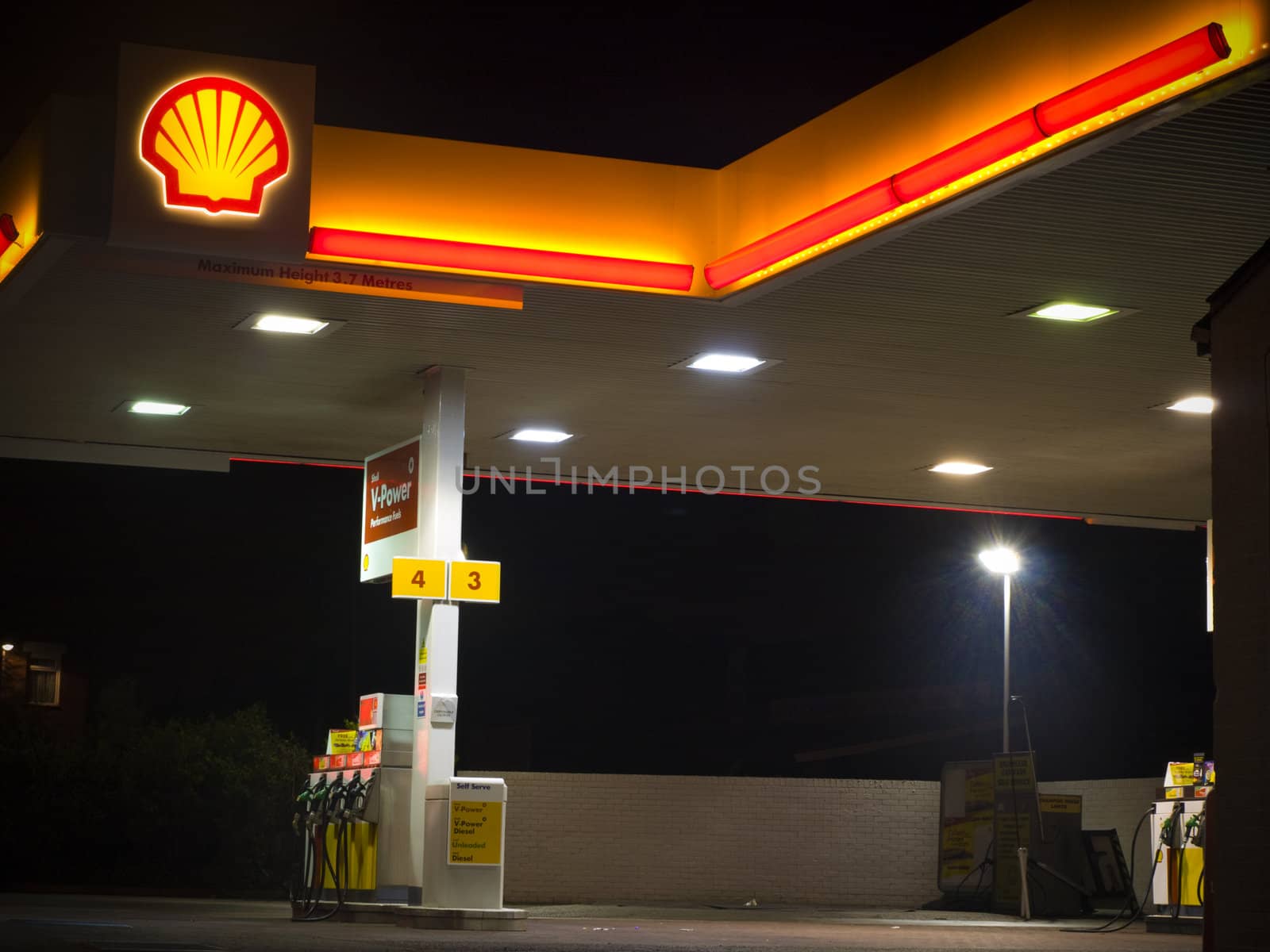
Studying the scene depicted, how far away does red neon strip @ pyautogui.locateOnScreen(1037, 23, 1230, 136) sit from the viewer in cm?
741

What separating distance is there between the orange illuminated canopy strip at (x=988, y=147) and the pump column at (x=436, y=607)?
115 inches

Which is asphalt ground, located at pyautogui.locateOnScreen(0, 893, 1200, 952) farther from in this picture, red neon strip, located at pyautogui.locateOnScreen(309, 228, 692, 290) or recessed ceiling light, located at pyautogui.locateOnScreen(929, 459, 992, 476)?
recessed ceiling light, located at pyautogui.locateOnScreen(929, 459, 992, 476)

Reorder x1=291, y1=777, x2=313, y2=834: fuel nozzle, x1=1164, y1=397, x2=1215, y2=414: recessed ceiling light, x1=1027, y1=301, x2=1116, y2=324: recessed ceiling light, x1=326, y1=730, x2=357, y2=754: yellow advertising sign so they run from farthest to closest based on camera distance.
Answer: x1=326, y1=730, x2=357, y2=754: yellow advertising sign → x1=291, y1=777, x2=313, y2=834: fuel nozzle → x1=1164, y1=397, x2=1215, y2=414: recessed ceiling light → x1=1027, y1=301, x2=1116, y2=324: recessed ceiling light

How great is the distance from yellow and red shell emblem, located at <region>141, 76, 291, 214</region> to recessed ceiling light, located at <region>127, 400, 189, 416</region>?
5436mm

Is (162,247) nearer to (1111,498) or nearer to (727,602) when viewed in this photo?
(1111,498)

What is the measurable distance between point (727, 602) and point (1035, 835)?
17.7m

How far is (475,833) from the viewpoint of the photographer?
12.5 metres

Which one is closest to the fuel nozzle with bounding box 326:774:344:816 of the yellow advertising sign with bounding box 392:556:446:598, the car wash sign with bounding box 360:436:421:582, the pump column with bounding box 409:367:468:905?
the pump column with bounding box 409:367:468:905

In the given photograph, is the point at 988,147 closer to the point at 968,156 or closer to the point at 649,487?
the point at 968,156

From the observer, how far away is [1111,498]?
18.6 metres

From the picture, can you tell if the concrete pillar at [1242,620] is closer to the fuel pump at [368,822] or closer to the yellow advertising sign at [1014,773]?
the fuel pump at [368,822]

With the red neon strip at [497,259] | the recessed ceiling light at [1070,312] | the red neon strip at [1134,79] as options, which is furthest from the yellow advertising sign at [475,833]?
the red neon strip at [1134,79]

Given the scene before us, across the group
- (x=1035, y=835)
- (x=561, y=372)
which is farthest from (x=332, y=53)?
(x=1035, y=835)

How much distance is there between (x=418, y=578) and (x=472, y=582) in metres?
0.42
